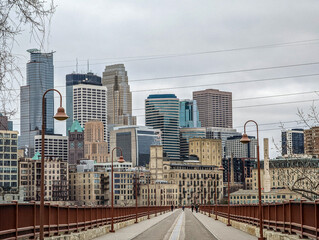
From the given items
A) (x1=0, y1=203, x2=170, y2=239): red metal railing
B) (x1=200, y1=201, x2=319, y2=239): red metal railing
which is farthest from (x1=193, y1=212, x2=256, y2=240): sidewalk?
(x1=0, y1=203, x2=170, y2=239): red metal railing

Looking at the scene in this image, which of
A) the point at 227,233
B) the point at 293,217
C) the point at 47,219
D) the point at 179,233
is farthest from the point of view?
the point at 179,233

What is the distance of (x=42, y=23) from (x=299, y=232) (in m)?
18.0

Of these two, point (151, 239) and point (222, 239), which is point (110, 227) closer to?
point (151, 239)

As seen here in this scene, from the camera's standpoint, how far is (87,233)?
44531 millimetres

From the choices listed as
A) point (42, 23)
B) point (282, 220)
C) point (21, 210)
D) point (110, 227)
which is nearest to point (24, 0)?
point (42, 23)

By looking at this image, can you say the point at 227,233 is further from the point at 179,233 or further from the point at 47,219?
the point at 47,219

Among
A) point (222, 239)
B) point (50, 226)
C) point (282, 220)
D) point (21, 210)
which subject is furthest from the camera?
point (222, 239)

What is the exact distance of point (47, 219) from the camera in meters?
33.8

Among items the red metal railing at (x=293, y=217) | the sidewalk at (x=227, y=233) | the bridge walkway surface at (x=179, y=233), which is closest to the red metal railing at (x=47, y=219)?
the bridge walkway surface at (x=179, y=233)

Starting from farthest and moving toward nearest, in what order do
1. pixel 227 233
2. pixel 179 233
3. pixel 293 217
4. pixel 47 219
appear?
1. pixel 179 233
2. pixel 227 233
3. pixel 47 219
4. pixel 293 217

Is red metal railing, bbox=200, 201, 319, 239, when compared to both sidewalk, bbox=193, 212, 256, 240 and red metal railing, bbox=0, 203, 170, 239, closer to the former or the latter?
sidewalk, bbox=193, 212, 256, 240

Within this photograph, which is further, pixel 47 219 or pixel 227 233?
pixel 227 233

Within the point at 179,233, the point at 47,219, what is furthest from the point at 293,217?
the point at 179,233

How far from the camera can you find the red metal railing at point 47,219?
26.1m
